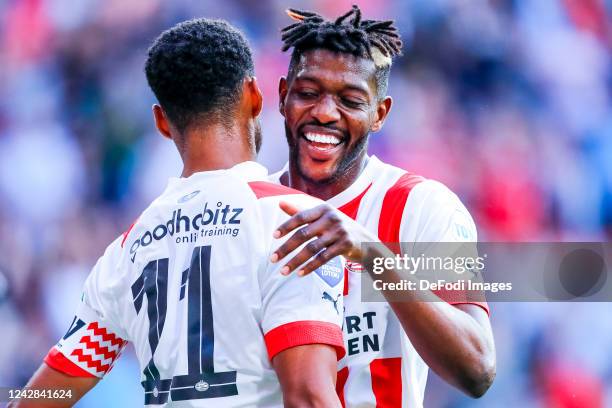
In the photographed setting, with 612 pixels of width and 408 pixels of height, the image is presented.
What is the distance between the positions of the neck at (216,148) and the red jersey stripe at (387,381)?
99 cm

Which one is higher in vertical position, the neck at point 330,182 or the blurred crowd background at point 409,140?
the blurred crowd background at point 409,140

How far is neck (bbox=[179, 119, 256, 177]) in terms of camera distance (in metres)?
2.34

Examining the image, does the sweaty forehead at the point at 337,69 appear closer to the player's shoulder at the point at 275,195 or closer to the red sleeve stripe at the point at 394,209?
the red sleeve stripe at the point at 394,209

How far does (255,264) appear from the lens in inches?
83.2

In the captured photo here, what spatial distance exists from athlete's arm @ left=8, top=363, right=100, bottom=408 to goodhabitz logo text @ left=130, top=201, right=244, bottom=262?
0.49 meters

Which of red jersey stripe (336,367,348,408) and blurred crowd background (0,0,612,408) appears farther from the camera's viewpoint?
blurred crowd background (0,0,612,408)

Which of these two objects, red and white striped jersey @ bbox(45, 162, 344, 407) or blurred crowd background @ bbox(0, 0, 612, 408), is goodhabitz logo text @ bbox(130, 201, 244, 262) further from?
blurred crowd background @ bbox(0, 0, 612, 408)

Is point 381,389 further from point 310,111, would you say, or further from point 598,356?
point 598,356

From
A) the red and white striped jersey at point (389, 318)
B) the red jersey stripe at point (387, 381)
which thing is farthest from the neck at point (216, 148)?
the red jersey stripe at point (387, 381)

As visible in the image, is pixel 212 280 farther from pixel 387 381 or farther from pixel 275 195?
pixel 387 381

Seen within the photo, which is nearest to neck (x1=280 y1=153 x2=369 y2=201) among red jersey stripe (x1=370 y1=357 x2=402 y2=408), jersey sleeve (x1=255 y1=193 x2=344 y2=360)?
red jersey stripe (x1=370 y1=357 x2=402 y2=408)

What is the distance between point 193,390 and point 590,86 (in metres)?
4.29

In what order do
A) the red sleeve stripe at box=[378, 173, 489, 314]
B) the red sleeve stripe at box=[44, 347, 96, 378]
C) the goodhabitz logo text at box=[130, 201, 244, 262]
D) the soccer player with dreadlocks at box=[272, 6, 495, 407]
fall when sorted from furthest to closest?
1. the red sleeve stripe at box=[378, 173, 489, 314]
2. the soccer player with dreadlocks at box=[272, 6, 495, 407]
3. the red sleeve stripe at box=[44, 347, 96, 378]
4. the goodhabitz logo text at box=[130, 201, 244, 262]

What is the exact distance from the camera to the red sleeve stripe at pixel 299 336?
6.66 feet
